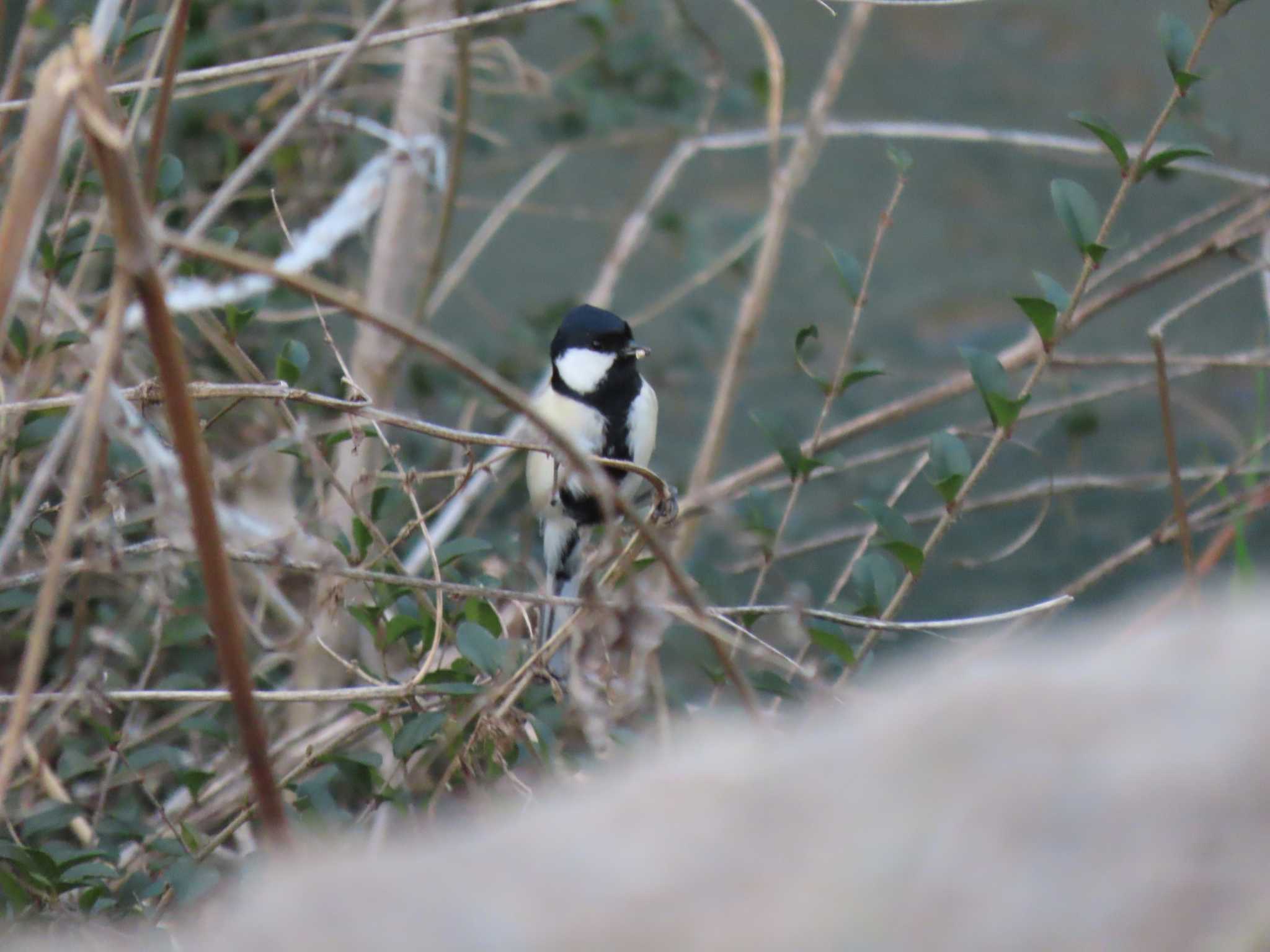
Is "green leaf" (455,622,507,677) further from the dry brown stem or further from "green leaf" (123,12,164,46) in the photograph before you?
the dry brown stem

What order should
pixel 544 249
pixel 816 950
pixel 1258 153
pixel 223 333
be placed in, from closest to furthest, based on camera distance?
pixel 816 950, pixel 223 333, pixel 1258 153, pixel 544 249

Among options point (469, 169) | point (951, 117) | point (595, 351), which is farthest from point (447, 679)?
point (951, 117)

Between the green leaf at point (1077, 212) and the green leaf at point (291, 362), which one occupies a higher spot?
the green leaf at point (1077, 212)

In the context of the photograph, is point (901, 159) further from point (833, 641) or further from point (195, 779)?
point (195, 779)

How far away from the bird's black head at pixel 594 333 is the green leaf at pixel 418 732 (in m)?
1.11

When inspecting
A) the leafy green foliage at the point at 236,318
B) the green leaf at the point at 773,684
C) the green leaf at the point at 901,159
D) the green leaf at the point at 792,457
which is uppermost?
the green leaf at the point at 901,159

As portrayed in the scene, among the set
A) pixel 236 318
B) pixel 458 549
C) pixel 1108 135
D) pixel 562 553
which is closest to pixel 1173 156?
pixel 1108 135

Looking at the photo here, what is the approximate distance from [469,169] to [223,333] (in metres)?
2.09

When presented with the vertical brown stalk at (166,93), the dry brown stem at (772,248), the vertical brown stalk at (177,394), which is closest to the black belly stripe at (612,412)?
the dry brown stem at (772,248)

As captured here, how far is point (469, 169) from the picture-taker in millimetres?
3316

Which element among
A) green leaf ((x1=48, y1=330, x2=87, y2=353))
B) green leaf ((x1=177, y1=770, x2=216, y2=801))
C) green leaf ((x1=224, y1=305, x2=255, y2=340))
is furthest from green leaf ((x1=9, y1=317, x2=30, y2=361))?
green leaf ((x1=177, y1=770, x2=216, y2=801))

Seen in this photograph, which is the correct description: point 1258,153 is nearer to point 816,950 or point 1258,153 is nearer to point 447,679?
point 447,679

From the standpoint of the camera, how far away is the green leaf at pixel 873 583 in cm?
136

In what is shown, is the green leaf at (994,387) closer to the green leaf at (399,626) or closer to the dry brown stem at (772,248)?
the green leaf at (399,626)
